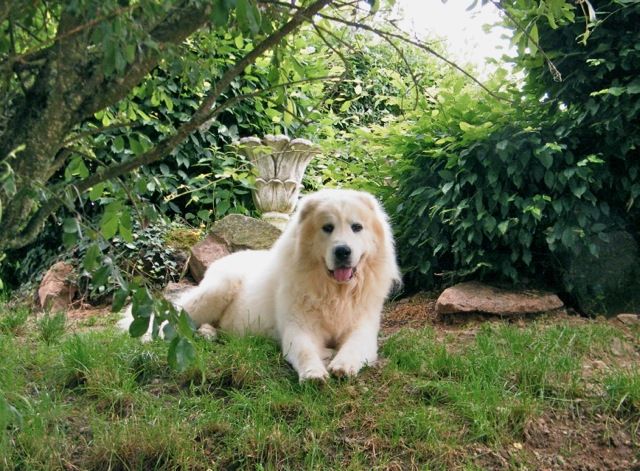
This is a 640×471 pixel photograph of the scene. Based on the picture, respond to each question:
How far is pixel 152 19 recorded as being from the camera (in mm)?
1631

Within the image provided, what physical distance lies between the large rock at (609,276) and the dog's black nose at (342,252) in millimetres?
1984

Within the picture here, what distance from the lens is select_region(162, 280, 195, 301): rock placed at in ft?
18.3

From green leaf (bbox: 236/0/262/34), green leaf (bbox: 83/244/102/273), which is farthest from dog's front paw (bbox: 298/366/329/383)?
green leaf (bbox: 236/0/262/34)

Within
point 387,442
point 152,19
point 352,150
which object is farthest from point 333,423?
point 352,150

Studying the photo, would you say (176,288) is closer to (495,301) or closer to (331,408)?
(495,301)

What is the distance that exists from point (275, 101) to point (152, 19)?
1129 mm

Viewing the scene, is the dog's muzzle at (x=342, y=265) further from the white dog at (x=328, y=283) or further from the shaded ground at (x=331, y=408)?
the shaded ground at (x=331, y=408)

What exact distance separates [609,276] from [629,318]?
1.30ft

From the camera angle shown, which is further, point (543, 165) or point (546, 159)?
point (543, 165)

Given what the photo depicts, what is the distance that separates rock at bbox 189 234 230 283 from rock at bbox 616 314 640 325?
373cm

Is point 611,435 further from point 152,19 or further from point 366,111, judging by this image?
point 366,111

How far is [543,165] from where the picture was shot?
468 cm

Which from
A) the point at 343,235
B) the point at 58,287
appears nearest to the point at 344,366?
the point at 343,235

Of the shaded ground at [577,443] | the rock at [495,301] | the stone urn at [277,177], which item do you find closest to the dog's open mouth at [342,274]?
the rock at [495,301]
